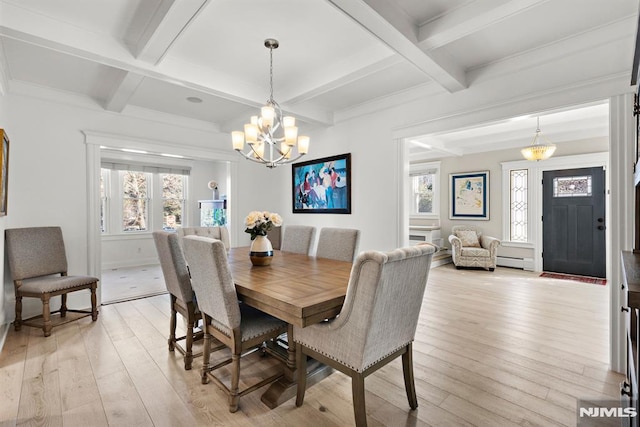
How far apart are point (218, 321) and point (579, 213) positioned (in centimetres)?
622

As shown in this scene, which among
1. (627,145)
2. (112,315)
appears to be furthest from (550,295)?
(112,315)

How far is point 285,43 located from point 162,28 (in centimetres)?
92

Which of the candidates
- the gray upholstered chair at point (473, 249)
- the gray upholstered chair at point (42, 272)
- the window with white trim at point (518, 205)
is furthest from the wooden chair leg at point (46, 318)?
the window with white trim at point (518, 205)

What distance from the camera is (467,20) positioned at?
204 centimetres

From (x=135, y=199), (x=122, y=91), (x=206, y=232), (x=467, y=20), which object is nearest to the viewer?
(x=467, y=20)

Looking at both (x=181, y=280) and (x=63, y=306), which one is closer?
(x=181, y=280)

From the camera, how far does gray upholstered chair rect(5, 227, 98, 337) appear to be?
2.98 meters

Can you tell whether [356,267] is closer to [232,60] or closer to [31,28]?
[232,60]

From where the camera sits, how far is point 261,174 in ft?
17.6

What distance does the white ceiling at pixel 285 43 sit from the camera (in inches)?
81.0

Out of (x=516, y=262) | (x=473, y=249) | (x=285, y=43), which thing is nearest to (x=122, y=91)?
(x=285, y=43)

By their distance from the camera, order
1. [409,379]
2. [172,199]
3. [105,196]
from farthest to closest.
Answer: [172,199] < [105,196] < [409,379]

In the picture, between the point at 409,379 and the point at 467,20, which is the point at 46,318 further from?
the point at 467,20

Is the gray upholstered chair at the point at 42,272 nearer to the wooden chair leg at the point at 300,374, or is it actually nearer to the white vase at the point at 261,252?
the white vase at the point at 261,252
